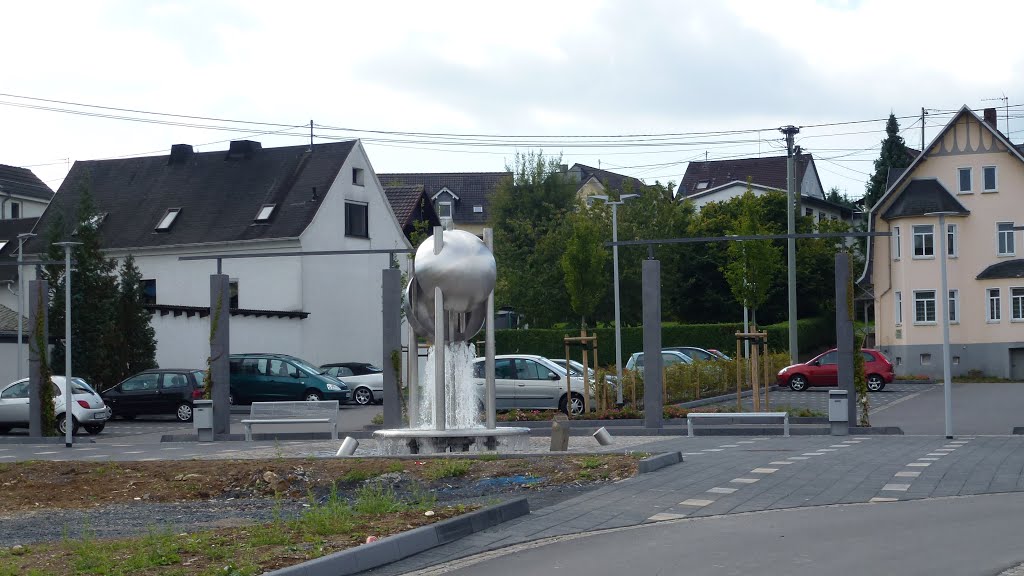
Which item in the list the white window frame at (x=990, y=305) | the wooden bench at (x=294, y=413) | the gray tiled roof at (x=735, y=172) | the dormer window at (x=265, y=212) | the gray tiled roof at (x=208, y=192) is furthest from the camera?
the gray tiled roof at (x=735, y=172)

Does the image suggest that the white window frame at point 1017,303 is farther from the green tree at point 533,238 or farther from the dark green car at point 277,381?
the dark green car at point 277,381

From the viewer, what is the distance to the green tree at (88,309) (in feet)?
129

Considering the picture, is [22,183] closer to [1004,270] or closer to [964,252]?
[964,252]

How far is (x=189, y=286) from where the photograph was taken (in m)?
51.2

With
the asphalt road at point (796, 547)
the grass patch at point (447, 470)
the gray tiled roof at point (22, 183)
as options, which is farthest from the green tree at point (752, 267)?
the gray tiled roof at point (22, 183)

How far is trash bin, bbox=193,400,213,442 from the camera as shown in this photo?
87.8 ft

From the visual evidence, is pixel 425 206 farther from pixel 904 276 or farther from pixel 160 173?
pixel 904 276

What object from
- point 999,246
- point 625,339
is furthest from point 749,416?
point 999,246

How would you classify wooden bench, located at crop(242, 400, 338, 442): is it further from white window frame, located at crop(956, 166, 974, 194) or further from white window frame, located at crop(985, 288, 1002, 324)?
white window frame, located at crop(956, 166, 974, 194)

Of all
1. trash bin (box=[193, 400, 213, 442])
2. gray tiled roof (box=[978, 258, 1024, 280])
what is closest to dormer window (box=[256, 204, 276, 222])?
trash bin (box=[193, 400, 213, 442])

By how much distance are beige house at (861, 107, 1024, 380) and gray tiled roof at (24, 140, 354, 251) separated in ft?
83.4

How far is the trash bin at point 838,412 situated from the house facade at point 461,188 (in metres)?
71.8

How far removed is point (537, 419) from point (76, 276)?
757 inches

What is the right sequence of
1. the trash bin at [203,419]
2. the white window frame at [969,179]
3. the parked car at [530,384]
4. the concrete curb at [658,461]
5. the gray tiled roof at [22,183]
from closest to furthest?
the concrete curb at [658,461], the trash bin at [203,419], the parked car at [530,384], the white window frame at [969,179], the gray tiled roof at [22,183]
